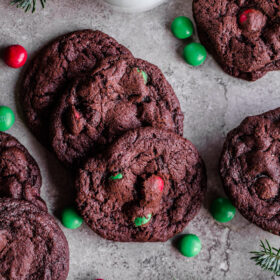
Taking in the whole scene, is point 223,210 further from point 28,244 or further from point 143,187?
point 28,244

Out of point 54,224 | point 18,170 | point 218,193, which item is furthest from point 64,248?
point 218,193

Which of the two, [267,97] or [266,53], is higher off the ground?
[266,53]

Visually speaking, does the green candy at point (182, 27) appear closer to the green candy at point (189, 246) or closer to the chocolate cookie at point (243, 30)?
the chocolate cookie at point (243, 30)

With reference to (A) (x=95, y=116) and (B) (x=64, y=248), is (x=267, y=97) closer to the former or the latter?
(A) (x=95, y=116)

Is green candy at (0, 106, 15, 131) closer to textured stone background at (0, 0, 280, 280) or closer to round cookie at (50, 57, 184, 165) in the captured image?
textured stone background at (0, 0, 280, 280)

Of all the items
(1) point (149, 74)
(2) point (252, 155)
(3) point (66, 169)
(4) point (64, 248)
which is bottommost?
(4) point (64, 248)

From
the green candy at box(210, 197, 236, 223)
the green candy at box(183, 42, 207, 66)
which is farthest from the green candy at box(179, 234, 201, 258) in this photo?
the green candy at box(183, 42, 207, 66)

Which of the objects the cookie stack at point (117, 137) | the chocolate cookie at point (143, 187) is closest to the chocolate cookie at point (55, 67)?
the cookie stack at point (117, 137)
